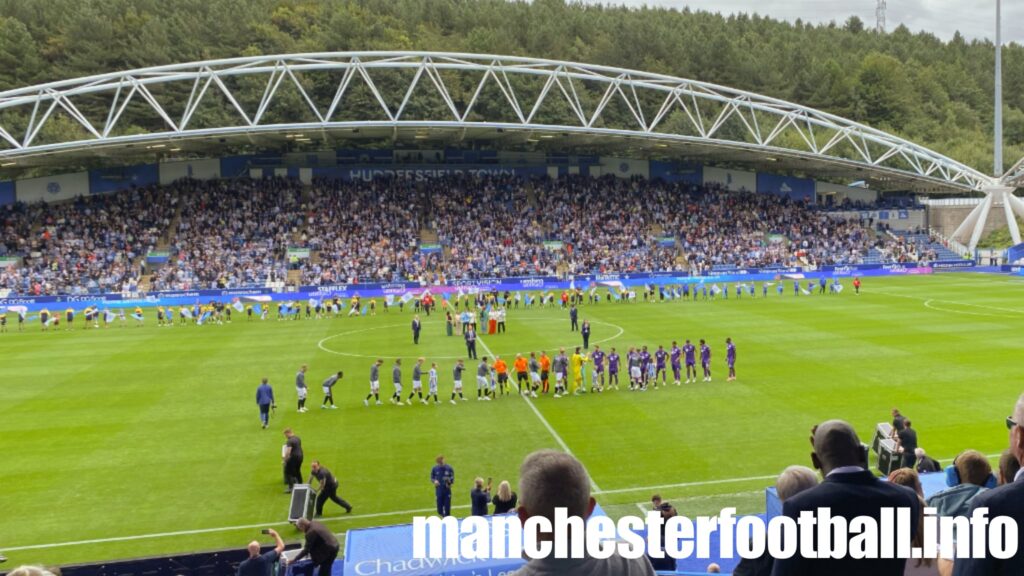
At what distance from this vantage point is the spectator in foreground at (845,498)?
4.02 meters

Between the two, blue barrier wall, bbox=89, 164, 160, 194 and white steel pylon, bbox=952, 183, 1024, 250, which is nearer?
white steel pylon, bbox=952, 183, 1024, 250

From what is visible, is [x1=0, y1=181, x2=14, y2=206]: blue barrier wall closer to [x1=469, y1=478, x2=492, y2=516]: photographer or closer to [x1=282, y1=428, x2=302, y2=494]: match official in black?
[x1=282, y1=428, x2=302, y2=494]: match official in black

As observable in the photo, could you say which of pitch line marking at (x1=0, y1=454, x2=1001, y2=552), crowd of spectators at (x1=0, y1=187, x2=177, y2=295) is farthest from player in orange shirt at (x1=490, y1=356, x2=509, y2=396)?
crowd of spectators at (x1=0, y1=187, x2=177, y2=295)

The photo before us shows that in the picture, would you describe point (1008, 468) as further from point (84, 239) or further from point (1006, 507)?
point (84, 239)

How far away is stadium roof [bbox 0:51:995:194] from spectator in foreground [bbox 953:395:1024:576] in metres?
49.1

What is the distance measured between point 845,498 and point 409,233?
61972mm

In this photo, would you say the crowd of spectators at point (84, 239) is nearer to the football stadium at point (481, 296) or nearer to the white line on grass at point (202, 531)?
the football stadium at point (481, 296)

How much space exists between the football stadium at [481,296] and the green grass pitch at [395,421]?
0.43 ft

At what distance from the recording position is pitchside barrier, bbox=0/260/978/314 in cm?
4988

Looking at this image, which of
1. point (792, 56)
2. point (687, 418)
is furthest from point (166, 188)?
point (792, 56)

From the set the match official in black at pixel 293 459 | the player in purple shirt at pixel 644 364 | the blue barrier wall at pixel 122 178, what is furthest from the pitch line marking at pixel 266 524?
the blue barrier wall at pixel 122 178

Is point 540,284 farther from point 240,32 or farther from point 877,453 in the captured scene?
point 240,32

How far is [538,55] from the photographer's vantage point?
115m

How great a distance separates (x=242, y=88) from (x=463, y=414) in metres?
72.0
